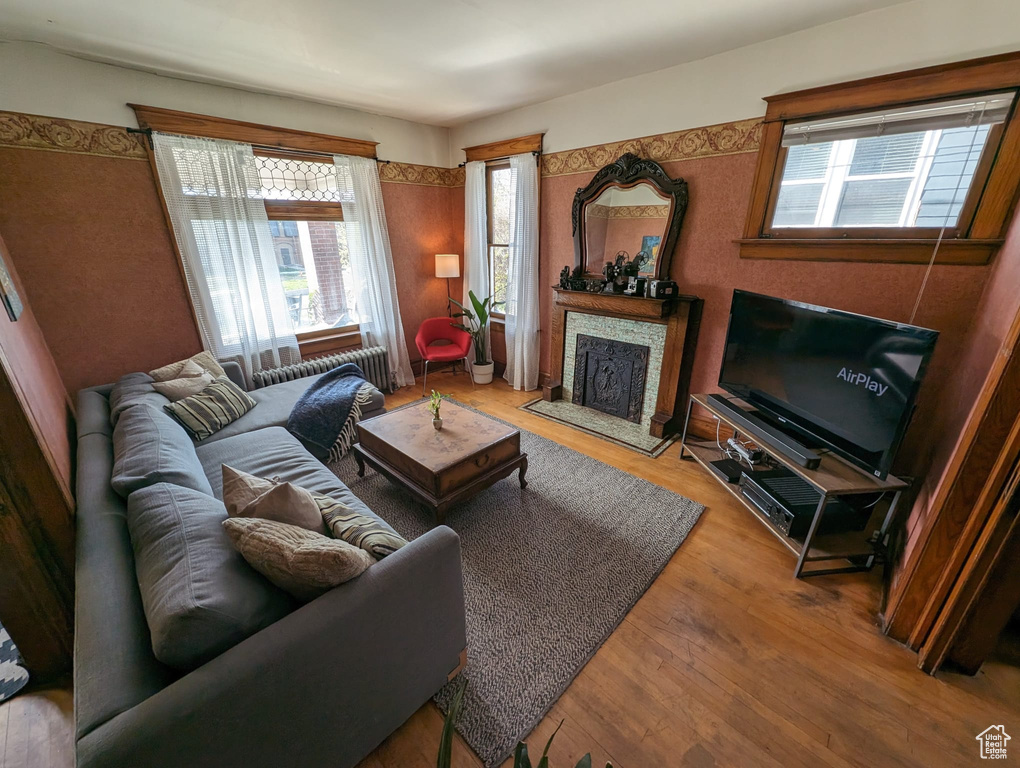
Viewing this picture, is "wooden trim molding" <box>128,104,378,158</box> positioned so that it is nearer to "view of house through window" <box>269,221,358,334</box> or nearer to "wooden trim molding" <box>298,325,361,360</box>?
"view of house through window" <box>269,221,358,334</box>

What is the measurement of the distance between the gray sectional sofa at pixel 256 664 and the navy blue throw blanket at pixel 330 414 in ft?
3.30

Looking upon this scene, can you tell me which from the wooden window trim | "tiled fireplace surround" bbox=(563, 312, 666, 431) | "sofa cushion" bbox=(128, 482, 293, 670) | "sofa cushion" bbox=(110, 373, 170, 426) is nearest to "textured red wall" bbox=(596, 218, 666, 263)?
"tiled fireplace surround" bbox=(563, 312, 666, 431)

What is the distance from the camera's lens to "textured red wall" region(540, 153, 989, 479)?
78.6 inches

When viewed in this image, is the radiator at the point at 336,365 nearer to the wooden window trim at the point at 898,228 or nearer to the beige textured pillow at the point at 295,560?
the beige textured pillow at the point at 295,560

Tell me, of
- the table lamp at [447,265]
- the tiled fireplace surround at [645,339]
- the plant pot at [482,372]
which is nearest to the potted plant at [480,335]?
the plant pot at [482,372]

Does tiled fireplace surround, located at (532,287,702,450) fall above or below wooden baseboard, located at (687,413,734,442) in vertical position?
above

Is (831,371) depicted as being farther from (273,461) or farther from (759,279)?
(273,461)

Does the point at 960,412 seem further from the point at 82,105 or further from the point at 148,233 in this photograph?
the point at 82,105

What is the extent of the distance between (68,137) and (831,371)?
454 centimetres

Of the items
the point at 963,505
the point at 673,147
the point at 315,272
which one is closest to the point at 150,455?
the point at 315,272

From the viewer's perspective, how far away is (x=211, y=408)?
2451mm

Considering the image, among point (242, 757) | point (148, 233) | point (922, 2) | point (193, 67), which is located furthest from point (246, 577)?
point (922, 2)

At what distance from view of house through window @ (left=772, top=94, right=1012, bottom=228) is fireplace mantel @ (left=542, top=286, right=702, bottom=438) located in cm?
79

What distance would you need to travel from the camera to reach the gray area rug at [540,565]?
4.57ft
